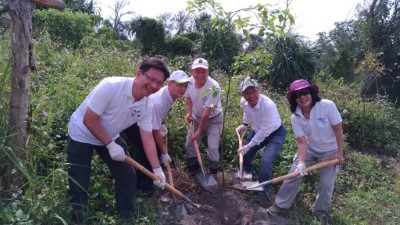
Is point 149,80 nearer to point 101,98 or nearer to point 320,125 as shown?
point 101,98

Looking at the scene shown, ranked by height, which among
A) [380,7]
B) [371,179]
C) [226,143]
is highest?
[380,7]

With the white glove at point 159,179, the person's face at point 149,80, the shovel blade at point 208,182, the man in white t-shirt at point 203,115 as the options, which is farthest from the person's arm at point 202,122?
the person's face at point 149,80

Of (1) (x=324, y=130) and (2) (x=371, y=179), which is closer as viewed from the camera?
(1) (x=324, y=130)

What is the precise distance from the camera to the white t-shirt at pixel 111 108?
323 centimetres

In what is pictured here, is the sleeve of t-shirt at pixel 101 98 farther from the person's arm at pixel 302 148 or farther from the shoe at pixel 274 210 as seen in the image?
the shoe at pixel 274 210

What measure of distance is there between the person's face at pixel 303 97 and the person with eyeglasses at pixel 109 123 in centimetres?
143

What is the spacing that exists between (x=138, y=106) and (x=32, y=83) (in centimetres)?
186

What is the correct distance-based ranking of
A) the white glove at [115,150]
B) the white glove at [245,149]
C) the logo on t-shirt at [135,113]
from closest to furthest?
the white glove at [115,150], the logo on t-shirt at [135,113], the white glove at [245,149]

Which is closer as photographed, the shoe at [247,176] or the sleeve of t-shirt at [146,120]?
the sleeve of t-shirt at [146,120]

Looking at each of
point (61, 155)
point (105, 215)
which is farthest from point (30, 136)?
point (105, 215)

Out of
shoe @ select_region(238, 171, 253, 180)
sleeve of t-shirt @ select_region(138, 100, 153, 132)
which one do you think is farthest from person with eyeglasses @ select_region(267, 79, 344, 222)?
sleeve of t-shirt @ select_region(138, 100, 153, 132)

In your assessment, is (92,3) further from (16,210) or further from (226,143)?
(16,210)

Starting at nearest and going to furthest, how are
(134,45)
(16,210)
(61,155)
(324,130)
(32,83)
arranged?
1. (16,210)
2. (61,155)
3. (324,130)
4. (32,83)
5. (134,45)

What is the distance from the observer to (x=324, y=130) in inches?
167
